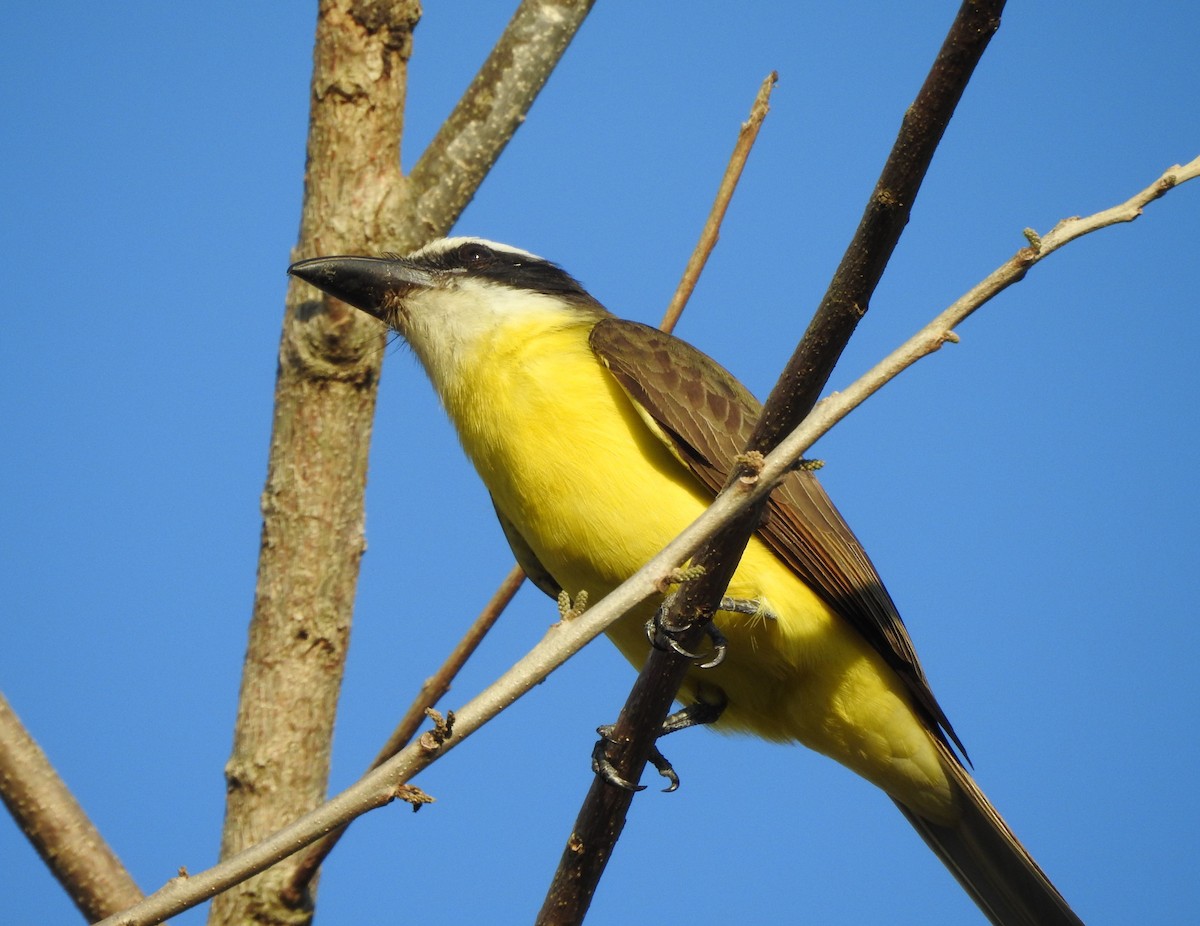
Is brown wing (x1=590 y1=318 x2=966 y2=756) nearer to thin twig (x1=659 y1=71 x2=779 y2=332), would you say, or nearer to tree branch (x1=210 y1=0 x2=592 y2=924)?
thin twig (x1=659 y1=71 x2=779 y2=332)

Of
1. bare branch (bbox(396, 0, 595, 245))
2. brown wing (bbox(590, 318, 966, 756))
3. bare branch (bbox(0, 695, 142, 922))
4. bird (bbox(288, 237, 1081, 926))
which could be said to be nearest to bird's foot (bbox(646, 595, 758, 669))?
bird (bbox(288, 237, 1081, 926))

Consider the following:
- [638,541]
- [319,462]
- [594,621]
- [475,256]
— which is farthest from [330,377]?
[594,621]

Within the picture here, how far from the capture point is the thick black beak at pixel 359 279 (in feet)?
15.5

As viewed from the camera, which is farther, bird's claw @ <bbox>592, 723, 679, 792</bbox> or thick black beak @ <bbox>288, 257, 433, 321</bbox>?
thick black beak @ <bbox>288, 257, 433, 321</bbox>

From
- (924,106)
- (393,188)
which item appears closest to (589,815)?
(924,106)

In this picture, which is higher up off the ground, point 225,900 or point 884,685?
point 884,685

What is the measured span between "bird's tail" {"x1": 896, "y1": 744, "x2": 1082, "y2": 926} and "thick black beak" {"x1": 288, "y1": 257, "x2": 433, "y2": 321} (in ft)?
8.54

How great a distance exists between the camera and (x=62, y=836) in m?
4.17

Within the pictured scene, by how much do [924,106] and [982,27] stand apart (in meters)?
0.17

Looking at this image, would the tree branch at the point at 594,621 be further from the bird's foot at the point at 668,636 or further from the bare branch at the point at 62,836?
the bare branch at the point at 62,836

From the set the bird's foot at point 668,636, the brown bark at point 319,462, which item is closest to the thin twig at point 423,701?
the brown bark at point 319,462

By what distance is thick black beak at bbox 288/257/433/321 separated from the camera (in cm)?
471

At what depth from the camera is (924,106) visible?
2.49 metres

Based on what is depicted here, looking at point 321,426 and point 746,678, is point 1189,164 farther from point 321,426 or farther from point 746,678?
point 321,426
